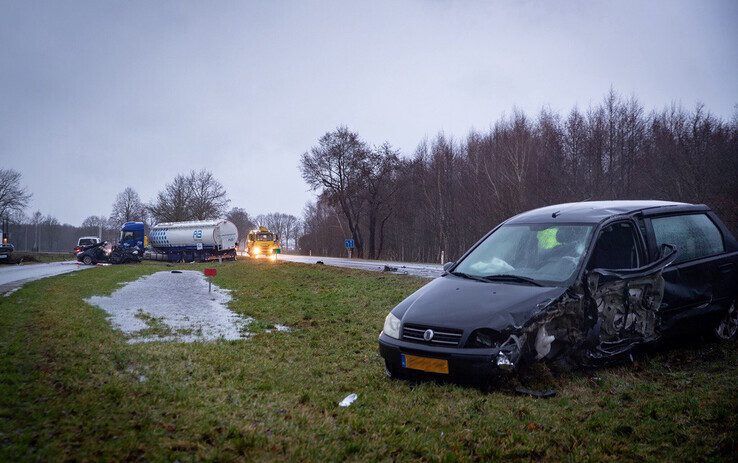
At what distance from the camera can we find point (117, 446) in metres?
3.47

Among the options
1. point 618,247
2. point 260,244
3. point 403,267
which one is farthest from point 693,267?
point 260,244

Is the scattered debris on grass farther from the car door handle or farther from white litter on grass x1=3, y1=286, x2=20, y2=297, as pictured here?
white litter on grass x1=3, y1=286, x2=20, y2=297

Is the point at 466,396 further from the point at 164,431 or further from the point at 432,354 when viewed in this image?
the point at 164,431

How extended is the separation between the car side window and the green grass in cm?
119

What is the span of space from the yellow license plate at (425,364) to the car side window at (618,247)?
2.35 m

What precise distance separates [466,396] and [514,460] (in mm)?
1235

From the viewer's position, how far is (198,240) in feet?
149

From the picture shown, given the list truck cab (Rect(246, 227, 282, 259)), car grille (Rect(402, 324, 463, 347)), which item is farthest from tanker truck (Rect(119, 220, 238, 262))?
car grille (Rect(402, 324, 463, 347))

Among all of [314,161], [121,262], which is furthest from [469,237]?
[121,262]

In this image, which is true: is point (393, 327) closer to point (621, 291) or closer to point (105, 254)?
point (621, 291)

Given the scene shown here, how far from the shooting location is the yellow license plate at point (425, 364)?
16.2 feet

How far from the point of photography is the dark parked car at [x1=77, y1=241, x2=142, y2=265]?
3884 centimetres

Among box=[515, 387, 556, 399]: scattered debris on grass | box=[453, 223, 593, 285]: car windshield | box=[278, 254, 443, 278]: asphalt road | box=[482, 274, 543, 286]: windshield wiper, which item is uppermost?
box=[453, 223, 593, 285]: car windshield

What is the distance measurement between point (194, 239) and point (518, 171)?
2888 centimetres
